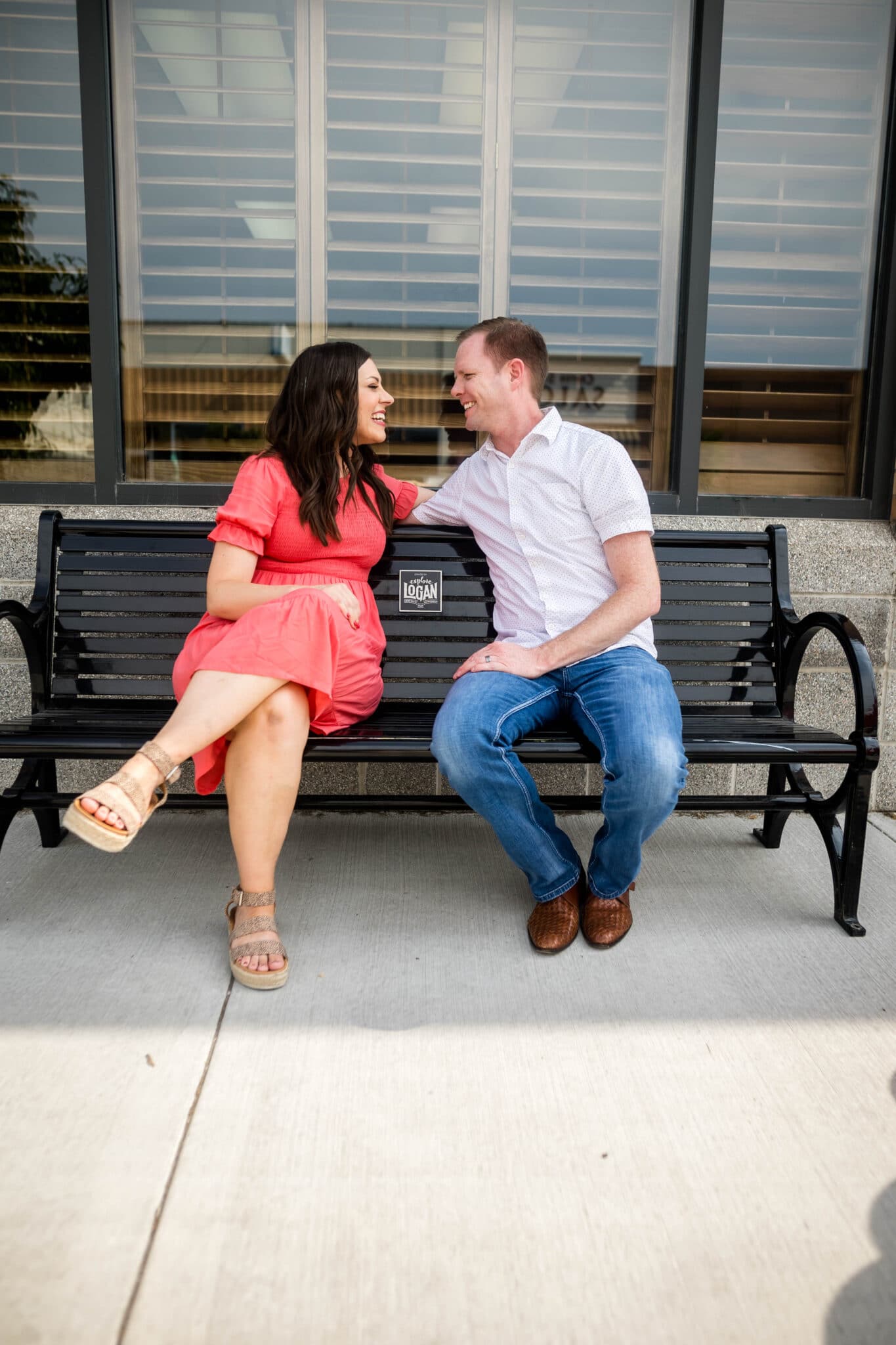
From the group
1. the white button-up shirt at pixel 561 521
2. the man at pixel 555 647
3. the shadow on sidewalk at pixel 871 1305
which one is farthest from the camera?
the white button-up shirt at pixel 561 521

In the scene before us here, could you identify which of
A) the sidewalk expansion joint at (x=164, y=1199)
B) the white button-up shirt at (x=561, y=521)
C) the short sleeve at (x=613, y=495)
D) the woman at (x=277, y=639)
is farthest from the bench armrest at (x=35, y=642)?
the short sleeve at (x=613, y=495)

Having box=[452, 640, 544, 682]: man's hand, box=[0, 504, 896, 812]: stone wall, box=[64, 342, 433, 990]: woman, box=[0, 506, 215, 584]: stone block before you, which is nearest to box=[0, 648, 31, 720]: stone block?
box=[0, 504, 896, 812]: stone wall

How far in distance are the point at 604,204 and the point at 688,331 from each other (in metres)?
0.64

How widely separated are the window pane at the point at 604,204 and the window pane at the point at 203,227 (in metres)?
0.90

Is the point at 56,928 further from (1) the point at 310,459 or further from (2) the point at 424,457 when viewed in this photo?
(2) the point at 424,457

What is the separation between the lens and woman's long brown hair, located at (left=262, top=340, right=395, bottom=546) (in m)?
2.57

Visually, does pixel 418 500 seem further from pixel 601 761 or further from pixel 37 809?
pixel 37 809

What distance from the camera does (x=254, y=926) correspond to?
2.24 m

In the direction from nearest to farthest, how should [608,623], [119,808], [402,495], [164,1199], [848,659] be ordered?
[164,1199]
[119,808]
[608,623]
[848,659]
[402,495]

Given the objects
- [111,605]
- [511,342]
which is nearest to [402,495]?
[511,342]

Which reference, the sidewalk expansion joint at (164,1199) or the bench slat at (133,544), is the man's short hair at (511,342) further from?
the sidewalk expansion joint at (164,1199)

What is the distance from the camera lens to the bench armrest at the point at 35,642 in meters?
2.79

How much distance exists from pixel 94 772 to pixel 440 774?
1187 mm

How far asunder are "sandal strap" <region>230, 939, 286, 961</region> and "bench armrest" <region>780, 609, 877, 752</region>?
152cm
